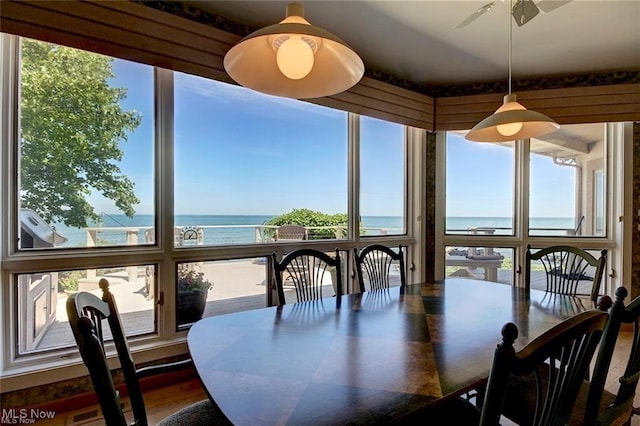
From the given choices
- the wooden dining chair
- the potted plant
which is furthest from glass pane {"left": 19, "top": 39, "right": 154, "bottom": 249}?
the wooden dining chair

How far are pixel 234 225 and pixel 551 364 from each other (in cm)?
234

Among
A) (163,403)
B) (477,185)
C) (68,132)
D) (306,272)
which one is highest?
(68,132)

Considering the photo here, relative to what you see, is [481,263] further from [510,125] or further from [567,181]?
[510,125]

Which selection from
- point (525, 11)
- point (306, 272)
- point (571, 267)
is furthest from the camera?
point (571, 267)

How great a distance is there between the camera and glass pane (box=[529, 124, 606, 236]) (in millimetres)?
3506

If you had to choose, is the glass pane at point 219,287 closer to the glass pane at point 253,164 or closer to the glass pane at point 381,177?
the glass pane at point 253,164

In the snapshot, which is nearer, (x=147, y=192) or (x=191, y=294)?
(x=147, y=192)

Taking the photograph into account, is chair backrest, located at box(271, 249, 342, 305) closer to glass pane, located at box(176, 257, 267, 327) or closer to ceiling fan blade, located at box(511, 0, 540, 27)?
glass pane, located at box(176, 257, 267, 327)

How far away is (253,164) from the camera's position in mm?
2875

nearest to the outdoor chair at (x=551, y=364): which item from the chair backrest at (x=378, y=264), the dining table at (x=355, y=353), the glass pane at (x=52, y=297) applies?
the dining table at (x=355, y=353)

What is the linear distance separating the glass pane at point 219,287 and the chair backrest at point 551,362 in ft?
7.34

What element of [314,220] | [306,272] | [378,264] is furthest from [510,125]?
[314,220]

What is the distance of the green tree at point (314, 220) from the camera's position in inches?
118

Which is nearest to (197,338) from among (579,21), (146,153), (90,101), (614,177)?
(146,153)
